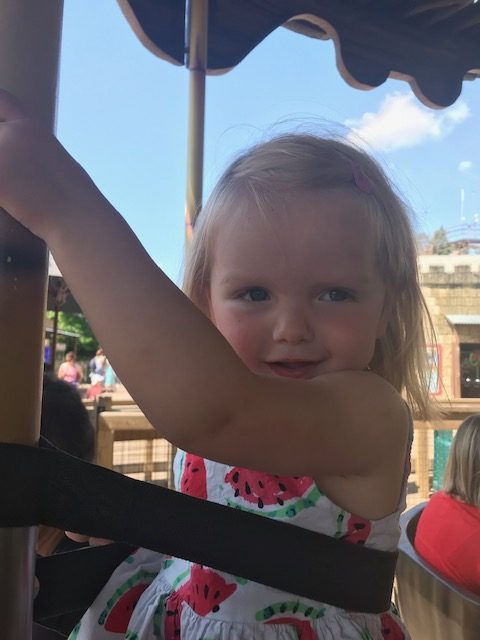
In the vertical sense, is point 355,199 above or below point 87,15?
below

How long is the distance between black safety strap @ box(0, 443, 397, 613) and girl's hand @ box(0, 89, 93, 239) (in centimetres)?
15

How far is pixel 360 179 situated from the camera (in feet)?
2.33

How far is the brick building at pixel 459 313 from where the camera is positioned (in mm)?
7893

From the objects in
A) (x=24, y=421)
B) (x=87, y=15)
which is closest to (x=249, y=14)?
(x=87, y=15)

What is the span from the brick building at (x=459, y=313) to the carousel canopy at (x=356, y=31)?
6319 mm

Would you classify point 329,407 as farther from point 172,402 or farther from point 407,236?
point 407,236

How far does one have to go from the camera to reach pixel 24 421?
0.38 meters

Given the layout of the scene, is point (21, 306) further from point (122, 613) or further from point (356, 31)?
point (356, 31)

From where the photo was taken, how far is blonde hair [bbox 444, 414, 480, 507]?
5.73ft

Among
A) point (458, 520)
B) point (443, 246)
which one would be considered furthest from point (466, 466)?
point (443, 246)

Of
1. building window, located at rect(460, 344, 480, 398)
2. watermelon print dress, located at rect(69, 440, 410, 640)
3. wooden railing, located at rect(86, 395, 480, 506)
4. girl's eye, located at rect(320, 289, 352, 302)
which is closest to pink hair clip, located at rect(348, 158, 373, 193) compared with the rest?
girl's eye, located at rect(320, 289, 352, 302)

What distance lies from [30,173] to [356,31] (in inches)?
54.2

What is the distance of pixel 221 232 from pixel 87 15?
4.17 ft

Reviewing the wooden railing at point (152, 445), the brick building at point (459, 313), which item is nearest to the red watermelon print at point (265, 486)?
the wooden railing at point (152, 445)
